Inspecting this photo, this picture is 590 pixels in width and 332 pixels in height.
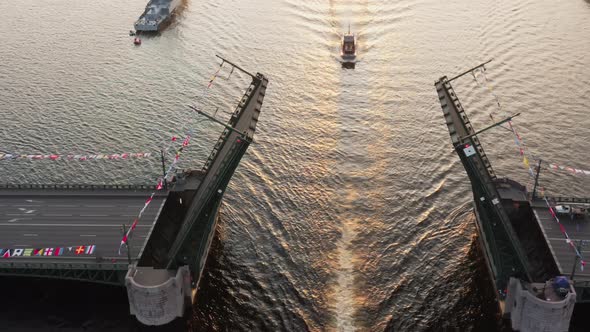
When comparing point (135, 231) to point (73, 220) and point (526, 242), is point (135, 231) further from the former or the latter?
point (526, 242)

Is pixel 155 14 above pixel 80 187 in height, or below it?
above

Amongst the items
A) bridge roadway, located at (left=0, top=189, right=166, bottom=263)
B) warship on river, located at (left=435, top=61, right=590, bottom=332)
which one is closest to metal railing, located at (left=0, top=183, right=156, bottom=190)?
bridge roadway, located at (left=0, top=189, right=166, bottom=263)

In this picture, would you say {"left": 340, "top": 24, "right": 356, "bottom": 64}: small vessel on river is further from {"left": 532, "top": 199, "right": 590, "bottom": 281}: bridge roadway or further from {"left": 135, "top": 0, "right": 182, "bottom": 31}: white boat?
{"left": 532, "top": 199, "right": 590, "bottom": 281}: bridge roadway

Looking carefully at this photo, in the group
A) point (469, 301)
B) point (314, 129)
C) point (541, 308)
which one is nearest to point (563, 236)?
point (469, 301)

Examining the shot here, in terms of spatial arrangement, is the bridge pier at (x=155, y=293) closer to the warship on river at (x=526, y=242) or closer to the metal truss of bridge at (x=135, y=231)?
the metal truss of bridge at (x=135, y=231)

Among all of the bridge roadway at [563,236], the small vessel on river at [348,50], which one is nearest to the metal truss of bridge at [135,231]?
the bridge roadway at [563,236]

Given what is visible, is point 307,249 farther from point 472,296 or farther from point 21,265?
point 21,265
